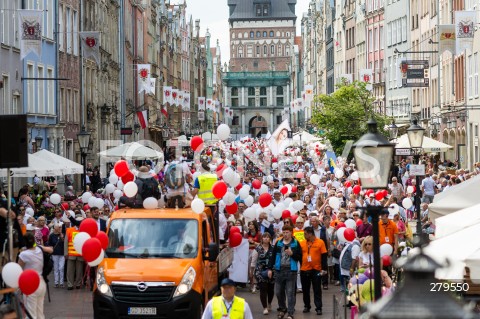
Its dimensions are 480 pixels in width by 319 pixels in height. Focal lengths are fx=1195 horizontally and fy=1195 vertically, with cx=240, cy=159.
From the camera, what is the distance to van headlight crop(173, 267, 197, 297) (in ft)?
50.8

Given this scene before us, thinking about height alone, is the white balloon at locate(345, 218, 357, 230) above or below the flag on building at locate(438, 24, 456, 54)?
below

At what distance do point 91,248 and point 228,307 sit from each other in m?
2.50

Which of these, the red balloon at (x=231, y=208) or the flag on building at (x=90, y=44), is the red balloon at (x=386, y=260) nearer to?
the red balloon at (x=231, y=208)

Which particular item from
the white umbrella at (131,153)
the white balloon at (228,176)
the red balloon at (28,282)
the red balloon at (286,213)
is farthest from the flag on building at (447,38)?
the red balloon at (28,282)

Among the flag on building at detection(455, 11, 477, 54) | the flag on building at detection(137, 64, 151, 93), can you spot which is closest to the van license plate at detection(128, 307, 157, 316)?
the flag on building at detection(455, 11, 477, 54)

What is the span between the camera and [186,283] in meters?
15.5

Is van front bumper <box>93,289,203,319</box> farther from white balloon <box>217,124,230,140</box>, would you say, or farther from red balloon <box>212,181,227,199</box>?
white balloon <box>217,124,230,140</box>

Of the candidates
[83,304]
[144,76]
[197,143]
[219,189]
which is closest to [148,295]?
[219,189]

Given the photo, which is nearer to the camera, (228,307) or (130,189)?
(228,307)

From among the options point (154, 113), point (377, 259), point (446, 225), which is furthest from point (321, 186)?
point (154, 113)

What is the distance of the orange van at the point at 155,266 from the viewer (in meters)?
15.5

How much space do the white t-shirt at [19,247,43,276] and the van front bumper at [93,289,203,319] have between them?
98cm

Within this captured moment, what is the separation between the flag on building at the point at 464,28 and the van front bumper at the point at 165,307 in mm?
24470

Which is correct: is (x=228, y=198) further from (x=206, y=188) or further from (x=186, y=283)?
(x=186, y=283)
